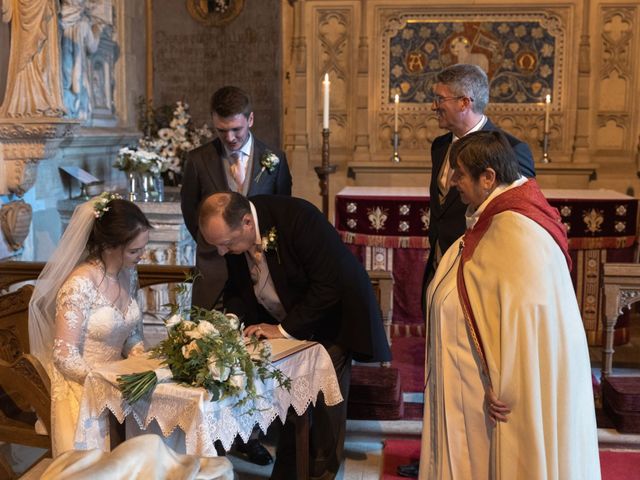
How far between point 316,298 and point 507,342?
1.09 meters

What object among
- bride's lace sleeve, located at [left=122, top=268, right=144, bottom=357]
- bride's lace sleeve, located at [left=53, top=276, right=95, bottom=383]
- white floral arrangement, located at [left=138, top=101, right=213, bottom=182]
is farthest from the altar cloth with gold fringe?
bride's lace sleeve, located at [left=53, top=276, right=95, bottom=383]

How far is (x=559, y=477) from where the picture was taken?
9.23 ft

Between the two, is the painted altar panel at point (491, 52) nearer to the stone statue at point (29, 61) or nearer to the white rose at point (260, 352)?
the stone statue at point (29, 61)

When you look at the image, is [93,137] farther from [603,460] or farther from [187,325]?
[603,460]

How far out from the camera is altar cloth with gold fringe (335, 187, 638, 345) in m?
6.02

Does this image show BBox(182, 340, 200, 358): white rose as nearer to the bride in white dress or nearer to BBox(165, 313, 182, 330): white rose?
BBox(165, 313, 182, 330): white rose

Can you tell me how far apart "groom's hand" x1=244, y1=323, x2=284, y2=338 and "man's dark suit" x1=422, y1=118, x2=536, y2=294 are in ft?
2.91

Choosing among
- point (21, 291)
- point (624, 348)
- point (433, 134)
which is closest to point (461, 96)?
point (21, 291)

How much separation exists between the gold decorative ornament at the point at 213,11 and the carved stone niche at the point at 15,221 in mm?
3449

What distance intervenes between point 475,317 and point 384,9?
5.65m

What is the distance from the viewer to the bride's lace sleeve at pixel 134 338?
12.6ft

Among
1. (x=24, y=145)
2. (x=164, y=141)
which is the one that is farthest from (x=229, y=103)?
(x=164, y=141)

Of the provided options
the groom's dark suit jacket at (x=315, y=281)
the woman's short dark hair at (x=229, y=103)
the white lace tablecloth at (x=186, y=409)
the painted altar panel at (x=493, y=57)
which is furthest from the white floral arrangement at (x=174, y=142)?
the white lace tablecloth at (x=186, y=409)

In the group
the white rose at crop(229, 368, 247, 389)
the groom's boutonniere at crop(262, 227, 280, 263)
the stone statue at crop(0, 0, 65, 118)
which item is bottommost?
the white rose at crop(229, 368, 247, 389)
